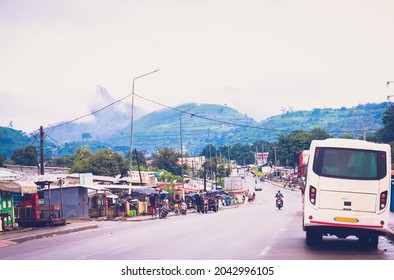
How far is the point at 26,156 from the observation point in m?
55.5

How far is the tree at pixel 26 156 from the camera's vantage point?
51862 millimetres

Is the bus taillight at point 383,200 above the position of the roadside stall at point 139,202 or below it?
above

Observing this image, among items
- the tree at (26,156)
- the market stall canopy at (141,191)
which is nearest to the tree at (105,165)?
the tree at (26,156)

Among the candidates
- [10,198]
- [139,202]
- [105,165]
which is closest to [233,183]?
[105,165]

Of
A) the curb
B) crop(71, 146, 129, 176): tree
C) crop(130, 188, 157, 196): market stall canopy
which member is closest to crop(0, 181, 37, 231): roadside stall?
the curb

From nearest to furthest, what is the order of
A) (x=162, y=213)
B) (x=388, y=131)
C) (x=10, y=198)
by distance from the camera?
(x=10, y=198), (x=162, y=213), (x=388, y=131)

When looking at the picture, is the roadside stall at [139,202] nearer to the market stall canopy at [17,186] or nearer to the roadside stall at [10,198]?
the roadside stall at [10,198]

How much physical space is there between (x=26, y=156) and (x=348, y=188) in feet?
142

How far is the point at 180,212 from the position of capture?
2042 inches

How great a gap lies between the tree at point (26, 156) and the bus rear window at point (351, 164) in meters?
37.8

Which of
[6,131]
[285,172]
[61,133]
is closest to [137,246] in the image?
[6,131]

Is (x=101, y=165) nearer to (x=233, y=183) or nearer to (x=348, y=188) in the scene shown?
(x=233, y=183)
